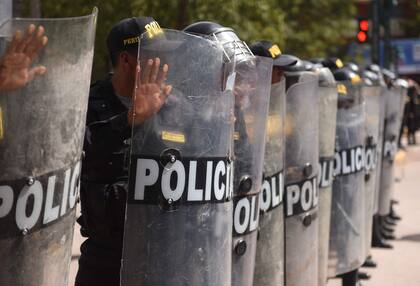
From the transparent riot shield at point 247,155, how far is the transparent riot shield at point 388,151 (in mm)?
5700

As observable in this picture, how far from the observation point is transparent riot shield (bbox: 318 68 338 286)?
5.34 m

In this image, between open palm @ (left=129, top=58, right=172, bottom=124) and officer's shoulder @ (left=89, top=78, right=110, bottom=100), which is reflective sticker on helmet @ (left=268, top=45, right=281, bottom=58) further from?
open palm @ (left=129, top=58, right=172, bottom=124)

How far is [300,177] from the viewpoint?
186 inches

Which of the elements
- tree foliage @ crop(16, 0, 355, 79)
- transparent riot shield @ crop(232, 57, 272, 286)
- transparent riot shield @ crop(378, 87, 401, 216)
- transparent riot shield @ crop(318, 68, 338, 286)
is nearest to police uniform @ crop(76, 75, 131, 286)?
transparent riot shield @ crop(232, 57, 272, 286)

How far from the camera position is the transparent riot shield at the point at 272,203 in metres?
4.17

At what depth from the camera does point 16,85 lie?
2.28 metres

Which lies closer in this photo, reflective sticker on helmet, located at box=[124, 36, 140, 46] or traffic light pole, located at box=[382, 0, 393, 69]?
reflective sticker on helmet, located at box=[124, 36, 140, 46]

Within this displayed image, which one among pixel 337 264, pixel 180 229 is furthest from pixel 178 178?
pixel 337 264

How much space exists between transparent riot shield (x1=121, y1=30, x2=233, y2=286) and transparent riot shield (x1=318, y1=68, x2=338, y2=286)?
244 cm

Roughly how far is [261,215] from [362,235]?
6.86 feet

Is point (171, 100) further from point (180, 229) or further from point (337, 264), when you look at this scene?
point (337, 264)

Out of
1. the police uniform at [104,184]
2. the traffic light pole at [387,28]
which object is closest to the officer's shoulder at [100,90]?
the police uniform at [104,184]

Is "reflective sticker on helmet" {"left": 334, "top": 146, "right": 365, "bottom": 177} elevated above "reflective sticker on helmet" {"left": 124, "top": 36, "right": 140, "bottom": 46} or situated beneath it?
situated beneath

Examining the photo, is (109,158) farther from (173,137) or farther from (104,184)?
(173,137)
